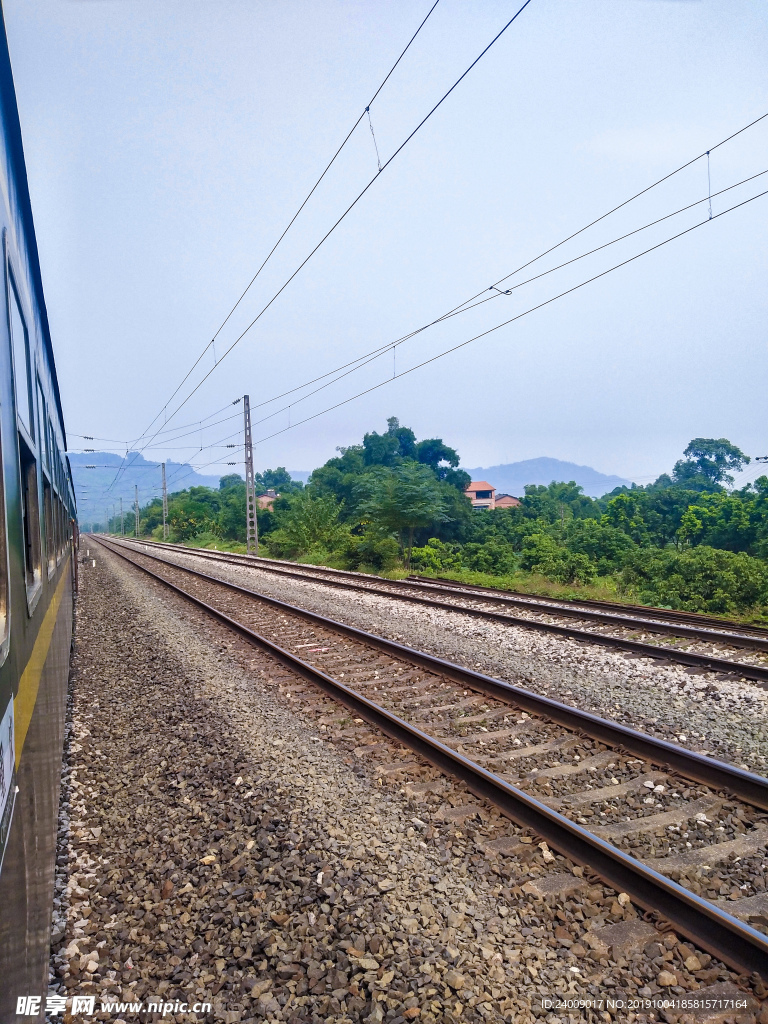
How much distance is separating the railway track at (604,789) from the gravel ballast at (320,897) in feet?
0.45

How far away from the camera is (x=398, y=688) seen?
641cm

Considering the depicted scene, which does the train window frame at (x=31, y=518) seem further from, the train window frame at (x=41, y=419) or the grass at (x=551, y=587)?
the grass at (x=551, y=587)

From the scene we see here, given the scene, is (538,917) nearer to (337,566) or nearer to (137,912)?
(137,912)

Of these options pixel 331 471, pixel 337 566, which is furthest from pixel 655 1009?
pixel 331 471

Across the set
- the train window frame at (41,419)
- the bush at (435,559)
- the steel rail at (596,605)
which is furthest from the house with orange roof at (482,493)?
the train window frame at (41,419)

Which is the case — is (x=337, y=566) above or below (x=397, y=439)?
below

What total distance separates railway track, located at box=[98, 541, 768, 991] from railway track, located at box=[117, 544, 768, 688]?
2.48 meters

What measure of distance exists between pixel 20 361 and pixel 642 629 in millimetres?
8368

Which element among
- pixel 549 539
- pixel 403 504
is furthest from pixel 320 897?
pixel 549 539

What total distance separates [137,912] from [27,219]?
369 centimetres

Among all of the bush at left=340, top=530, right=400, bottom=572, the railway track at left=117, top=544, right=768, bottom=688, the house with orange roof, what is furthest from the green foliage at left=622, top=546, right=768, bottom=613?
the house with orange roof

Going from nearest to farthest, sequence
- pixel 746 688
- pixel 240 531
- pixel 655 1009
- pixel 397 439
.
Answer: pixel 655 1009 < pixel 746 688 < pixel 240 531 < pixel 397 439

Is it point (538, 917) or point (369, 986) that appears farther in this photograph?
point (538, 917)

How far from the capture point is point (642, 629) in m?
8.73
